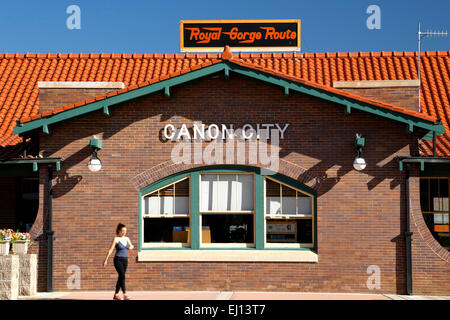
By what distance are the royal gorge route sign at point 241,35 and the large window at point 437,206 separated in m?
A: 7.35

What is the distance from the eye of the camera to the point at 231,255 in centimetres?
1311

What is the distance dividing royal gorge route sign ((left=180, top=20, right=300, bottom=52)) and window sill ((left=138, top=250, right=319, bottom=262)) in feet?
31.7

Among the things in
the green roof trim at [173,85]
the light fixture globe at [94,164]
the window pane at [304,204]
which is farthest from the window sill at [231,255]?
the green roof trim at [173,85]

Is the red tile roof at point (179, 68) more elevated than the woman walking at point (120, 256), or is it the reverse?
the red tile roof at point (179, 68)

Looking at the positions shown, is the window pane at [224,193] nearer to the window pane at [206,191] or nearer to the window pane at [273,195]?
the window pane at [206,191]

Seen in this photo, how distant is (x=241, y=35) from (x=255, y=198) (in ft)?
31.0

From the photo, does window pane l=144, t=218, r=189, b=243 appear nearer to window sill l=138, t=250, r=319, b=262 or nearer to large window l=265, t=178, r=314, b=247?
window sill l=138, t=250, r=319, b=262

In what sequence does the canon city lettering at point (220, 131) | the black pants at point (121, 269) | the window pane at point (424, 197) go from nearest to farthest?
the black pants at point (121, 269) → the canon city lettering at point (220, 131) → the window pane at point (424, 197)

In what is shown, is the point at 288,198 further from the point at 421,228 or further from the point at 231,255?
the point at 421,228

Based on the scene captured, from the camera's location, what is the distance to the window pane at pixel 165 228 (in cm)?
1359

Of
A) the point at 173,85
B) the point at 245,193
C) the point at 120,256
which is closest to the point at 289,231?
the point at 245,193

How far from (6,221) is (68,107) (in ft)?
17.9

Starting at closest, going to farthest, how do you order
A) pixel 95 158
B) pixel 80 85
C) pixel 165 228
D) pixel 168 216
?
pixel 95 158, pixel 168 216, pixel 165 228, pixel 80 85

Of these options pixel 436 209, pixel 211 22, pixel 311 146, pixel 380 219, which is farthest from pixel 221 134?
pixel 211 22
